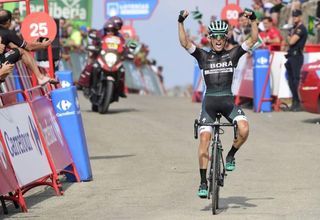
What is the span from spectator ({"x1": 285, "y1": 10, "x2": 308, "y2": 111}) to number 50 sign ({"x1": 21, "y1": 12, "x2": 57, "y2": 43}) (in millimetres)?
8226

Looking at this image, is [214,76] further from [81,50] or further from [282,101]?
[81,50]

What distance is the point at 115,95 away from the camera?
2291 centimetres

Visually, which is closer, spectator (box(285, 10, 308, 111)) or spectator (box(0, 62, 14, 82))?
spectator (box(0, 62, 14, 82))

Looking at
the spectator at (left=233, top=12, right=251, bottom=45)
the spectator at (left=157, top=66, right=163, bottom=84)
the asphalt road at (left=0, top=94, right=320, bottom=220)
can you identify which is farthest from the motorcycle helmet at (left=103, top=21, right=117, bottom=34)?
the spectator at (left=157, top=66, right=163, bottom=84)

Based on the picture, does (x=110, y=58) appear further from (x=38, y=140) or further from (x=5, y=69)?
(x=5, y=69)

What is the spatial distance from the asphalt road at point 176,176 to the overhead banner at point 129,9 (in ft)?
85.0

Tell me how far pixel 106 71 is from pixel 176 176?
9.06 metres

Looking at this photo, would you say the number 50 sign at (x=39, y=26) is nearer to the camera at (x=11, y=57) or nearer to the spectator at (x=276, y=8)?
the camera at (x=11, y=57)

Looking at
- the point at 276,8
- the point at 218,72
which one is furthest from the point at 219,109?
the point at 276,8

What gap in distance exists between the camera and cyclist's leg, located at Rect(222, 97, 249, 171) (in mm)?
11422

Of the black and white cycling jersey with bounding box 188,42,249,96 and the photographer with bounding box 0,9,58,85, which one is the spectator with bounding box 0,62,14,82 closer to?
the black and white cycling jersey with bounding box 188,42,249,96

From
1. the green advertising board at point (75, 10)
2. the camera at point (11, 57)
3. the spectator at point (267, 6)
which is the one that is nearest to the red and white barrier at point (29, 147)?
the camera at point (11, 57)

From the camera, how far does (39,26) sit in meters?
15.8

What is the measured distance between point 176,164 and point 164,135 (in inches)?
151
